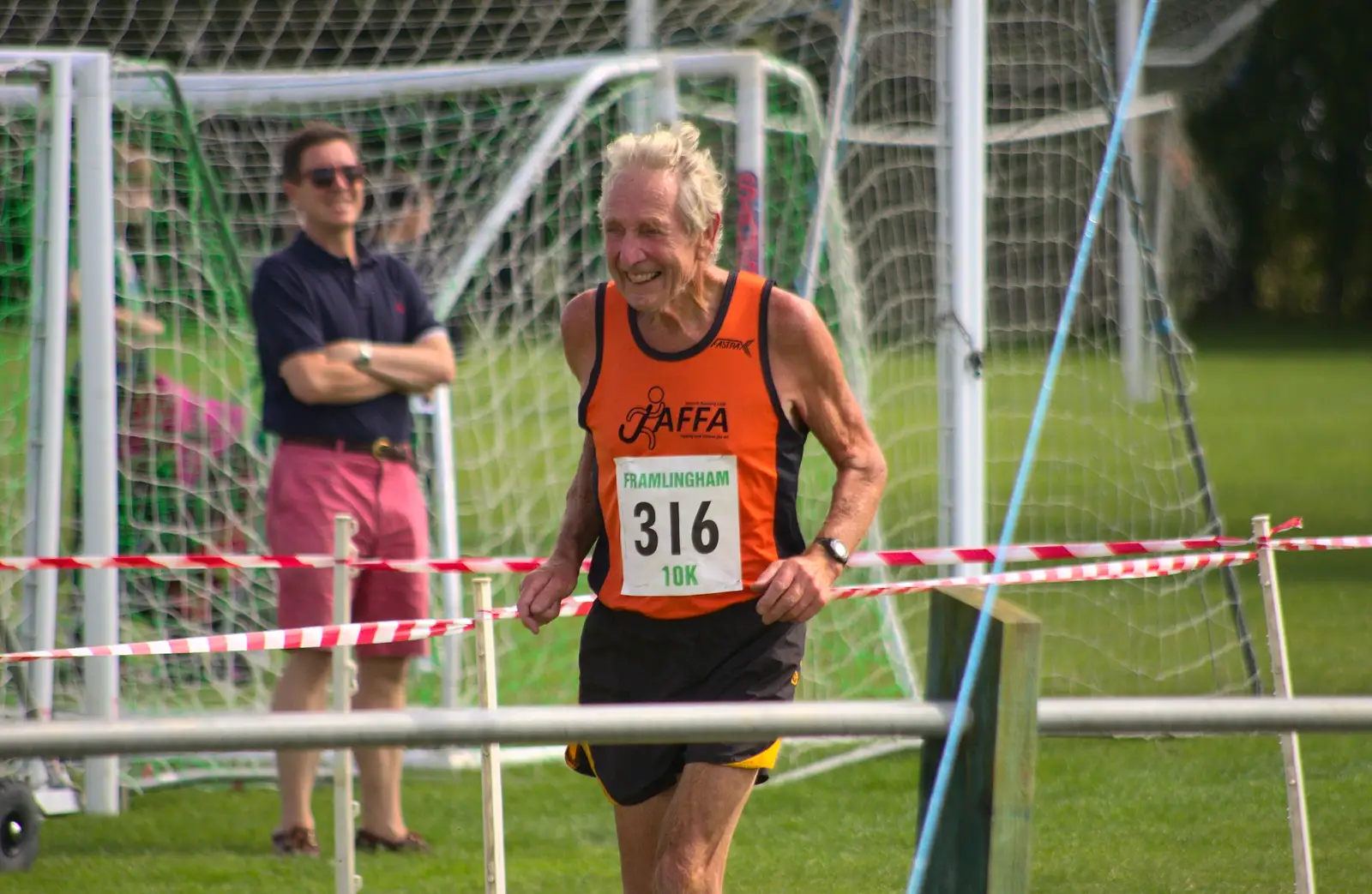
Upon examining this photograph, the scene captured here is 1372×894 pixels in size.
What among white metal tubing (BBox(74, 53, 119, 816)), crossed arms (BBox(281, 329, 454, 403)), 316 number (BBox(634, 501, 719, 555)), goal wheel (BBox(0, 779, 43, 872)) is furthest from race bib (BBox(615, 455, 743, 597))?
white metal tubing (BBox(74, 53, 119, 816))

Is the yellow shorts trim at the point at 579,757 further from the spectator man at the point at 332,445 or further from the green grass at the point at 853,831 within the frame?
the spectator man at the point at 332,445

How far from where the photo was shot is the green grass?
17.4 ft

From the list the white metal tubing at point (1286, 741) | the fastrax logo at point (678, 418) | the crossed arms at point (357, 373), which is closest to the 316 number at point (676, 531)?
the fastrax logo at point (678, 418)

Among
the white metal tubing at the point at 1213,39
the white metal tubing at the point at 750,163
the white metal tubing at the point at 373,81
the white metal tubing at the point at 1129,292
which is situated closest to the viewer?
the white metal tubing at the point at 750,163

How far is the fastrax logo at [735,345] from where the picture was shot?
11.5ft

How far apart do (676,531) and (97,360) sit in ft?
11.2

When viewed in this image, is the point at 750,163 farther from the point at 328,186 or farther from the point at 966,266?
the point at 328,186

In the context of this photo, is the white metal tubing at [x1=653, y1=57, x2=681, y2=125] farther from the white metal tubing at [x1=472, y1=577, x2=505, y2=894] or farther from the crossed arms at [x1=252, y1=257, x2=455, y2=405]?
the white metal tubing at [x1=472, y1=577, x2=505, y2=894]

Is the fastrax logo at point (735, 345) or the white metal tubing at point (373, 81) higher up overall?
the white metal tubing at point (373, 81)

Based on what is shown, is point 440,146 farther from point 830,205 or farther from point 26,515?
point 26,515

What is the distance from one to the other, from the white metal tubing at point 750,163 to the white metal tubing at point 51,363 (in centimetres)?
243

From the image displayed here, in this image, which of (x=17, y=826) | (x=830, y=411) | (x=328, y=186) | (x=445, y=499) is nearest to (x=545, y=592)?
(x=830, y=411)

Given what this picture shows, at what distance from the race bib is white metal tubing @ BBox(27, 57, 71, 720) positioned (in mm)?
3434

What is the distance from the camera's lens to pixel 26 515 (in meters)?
6.42
